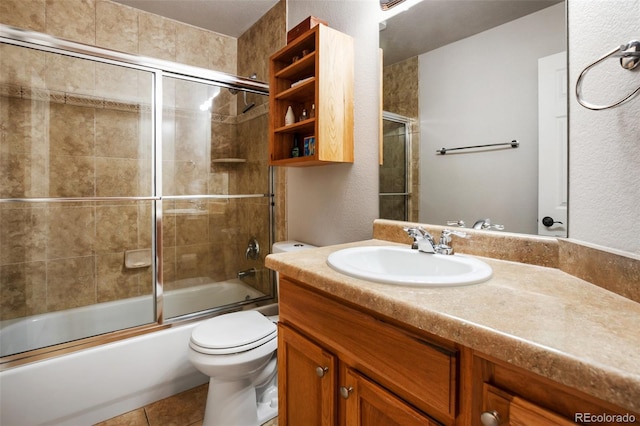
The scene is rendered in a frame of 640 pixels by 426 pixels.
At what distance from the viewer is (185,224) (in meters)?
2.26

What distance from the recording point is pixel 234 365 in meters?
1.30

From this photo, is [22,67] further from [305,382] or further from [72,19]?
[305,382]

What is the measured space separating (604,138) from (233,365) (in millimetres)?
1463

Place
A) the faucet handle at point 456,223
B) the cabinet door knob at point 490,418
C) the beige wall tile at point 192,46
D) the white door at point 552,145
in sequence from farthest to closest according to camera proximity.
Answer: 1. the beige wall tile at point 192,46
2. the faucet handle at point 456,223
3. the white door at point 552,145
4. the cabinet door knob at point 490,418

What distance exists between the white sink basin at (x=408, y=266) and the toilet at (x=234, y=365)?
0.67 metres

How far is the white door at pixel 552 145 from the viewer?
0.88 m

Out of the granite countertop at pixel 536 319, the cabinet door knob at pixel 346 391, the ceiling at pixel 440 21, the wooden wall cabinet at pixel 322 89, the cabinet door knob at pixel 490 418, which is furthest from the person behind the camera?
the wooden wall cabinet at pixel 322 89

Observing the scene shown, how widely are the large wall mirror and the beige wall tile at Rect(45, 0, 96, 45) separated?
80.2 inches

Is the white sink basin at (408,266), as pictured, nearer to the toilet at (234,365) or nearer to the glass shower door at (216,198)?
the toilet at (234,365)

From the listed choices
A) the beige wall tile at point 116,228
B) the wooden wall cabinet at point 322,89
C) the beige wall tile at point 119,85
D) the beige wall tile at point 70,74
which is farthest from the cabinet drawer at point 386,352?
the beige wall tile at point 70,74

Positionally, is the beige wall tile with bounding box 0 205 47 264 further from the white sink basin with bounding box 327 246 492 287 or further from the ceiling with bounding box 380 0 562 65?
the ceiling with bounding box 380 0 562 65

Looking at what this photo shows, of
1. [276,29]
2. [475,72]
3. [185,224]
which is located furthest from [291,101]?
[185,224]

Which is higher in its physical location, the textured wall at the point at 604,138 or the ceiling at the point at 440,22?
the ceiling at the point at 440,22

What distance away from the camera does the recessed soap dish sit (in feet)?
7.11
